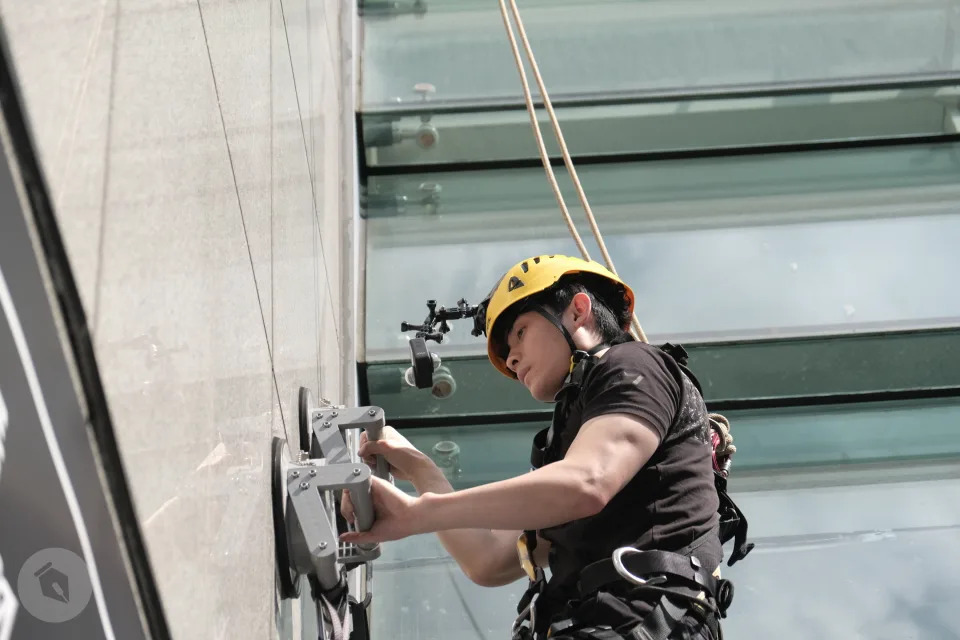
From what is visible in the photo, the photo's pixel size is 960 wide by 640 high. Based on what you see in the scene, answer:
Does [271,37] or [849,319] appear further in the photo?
[849,319]

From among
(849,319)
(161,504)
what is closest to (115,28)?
(161,504)

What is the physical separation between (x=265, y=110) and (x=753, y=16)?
185 inches

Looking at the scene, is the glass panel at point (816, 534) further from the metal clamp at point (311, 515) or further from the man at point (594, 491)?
the metal clamp at point (311, 515)

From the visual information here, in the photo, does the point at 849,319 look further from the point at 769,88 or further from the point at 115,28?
the point at 115,28

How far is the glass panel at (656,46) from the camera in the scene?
5.89 m

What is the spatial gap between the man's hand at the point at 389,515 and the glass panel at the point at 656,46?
4.01 metres

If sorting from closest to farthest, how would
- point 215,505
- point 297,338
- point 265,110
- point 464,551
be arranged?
1. point 215,505
2. point 265,110
3. point 297,338
4. point 464,551

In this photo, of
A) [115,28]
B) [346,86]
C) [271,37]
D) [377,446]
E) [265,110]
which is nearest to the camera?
[115,28]

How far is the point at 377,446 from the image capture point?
2479 mm

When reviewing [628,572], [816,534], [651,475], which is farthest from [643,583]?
[816,534]

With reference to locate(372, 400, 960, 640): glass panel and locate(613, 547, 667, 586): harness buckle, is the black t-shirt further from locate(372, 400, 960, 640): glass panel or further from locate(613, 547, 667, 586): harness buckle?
locate(372, 400, 960, 640): glass panel

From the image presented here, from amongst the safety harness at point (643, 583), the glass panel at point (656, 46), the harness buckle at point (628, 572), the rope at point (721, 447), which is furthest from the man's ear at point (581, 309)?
the glass panel at point (656, 46)

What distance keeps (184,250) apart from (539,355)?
4.96ft

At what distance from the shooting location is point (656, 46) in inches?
237
